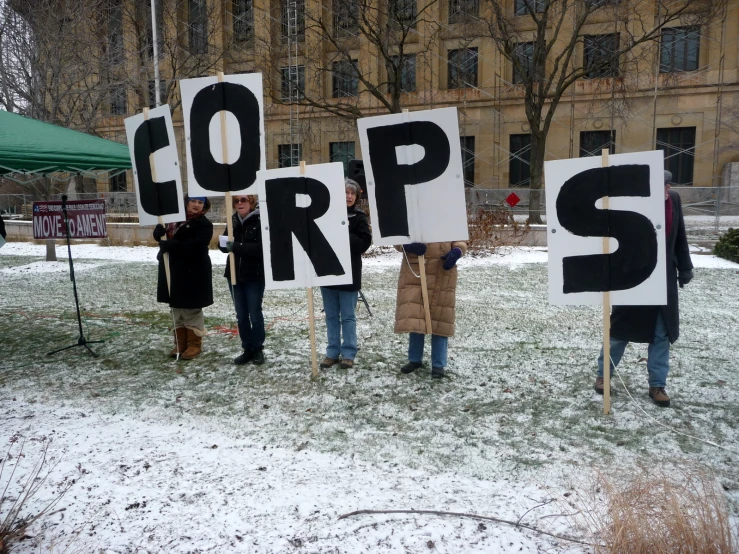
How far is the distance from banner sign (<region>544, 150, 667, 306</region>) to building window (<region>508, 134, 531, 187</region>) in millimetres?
25782

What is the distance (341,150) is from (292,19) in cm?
699

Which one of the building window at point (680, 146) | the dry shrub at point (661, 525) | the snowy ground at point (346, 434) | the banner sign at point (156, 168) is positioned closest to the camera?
the dry shrub at point (661, 525)

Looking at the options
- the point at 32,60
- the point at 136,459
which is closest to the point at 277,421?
the point at 136,459

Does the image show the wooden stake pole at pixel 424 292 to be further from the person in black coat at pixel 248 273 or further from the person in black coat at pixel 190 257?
the person in black coat at pixel 190 257

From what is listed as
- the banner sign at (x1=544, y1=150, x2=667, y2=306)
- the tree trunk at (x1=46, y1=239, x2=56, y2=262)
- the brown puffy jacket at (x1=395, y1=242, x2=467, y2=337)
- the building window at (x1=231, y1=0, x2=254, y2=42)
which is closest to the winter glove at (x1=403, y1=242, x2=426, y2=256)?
the brown puffy jacket at (x1=395, y1=242, x2=467, y2=337)

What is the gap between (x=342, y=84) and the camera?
1248 inches

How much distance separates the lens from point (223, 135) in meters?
5.77

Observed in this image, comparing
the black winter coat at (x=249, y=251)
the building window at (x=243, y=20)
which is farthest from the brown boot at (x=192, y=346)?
the building window at (x=243, y=20)

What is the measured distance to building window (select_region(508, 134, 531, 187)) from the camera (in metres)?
29.4

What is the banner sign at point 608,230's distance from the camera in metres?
4.51

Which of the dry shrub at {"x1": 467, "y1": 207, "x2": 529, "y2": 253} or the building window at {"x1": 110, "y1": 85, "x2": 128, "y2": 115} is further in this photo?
the building window at {"x1": 110, "y1": 85, "x2": 128, "y2": 115}

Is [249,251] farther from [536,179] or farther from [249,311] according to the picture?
[536,179]

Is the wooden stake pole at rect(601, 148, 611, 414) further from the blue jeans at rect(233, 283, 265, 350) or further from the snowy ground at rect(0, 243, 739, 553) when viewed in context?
the blue jeans at rect(233, 283, 265, 350)

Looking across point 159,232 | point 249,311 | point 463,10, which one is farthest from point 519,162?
point 159,232
